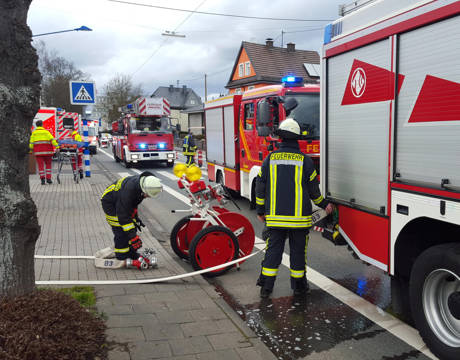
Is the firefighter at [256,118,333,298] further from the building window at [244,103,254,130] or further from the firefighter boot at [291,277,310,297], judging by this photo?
the building window at [244,103,254,130]

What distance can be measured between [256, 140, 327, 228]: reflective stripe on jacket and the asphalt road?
0.87 metres

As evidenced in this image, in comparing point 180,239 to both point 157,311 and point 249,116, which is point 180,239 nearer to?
point 157,311

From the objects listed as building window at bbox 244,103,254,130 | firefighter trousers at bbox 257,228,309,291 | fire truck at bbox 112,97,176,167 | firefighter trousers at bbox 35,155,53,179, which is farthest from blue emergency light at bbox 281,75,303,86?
fire truck at bbox 112,97,176,167

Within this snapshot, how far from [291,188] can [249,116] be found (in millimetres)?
4834

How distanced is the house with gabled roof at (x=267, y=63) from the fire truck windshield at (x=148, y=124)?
20267mm

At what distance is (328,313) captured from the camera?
14.0ft

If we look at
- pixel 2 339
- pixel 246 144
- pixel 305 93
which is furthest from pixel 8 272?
pixel 246 144

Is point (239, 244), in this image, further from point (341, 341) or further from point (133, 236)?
point (341, 341)

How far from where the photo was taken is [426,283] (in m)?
3.35

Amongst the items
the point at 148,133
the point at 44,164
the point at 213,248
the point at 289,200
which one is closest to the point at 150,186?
the point at 213,248

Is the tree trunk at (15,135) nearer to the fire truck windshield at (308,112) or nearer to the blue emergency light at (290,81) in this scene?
the fire truck windshield at (308,112)

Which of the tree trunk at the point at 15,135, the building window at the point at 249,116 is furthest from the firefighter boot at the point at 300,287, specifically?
the building window at the point at 249,116

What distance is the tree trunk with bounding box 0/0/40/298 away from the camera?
2.91m

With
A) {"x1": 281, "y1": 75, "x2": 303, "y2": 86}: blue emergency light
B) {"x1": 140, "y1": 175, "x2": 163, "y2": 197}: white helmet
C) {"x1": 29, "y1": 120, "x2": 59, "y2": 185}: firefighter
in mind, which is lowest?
{"x1": 140, "y1": 175, "x2": 163, "y2": 197}: white helmet
